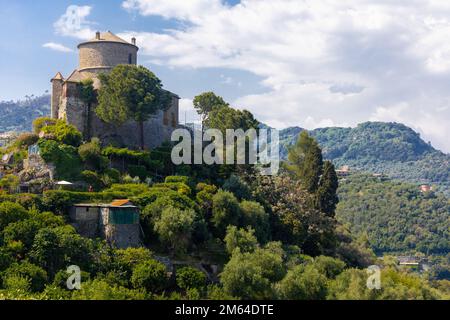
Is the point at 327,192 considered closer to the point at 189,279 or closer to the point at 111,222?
the point at 189,279

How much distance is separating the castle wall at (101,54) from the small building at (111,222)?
22.0 meters

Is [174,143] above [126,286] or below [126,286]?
above

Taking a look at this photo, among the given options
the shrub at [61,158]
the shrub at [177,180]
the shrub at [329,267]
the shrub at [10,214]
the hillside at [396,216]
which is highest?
the shrub at [61,158]

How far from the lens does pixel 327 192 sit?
195ft

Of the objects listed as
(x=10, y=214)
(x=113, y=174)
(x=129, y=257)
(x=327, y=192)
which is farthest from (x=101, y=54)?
(x=129, y=257)

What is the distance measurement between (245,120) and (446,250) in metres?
107

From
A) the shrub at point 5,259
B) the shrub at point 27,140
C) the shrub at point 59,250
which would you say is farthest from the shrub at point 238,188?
the shrub at point 5,259

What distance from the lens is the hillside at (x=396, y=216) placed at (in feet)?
485

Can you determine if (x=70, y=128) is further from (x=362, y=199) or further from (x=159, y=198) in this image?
(x=362, y=199)

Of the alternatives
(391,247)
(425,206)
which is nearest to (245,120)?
(391,247)

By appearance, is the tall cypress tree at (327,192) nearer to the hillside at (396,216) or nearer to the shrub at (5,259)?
the shrub at (5,259)

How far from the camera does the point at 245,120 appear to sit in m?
58.8

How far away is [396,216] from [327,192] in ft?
337

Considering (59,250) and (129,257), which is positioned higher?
(59,250)
